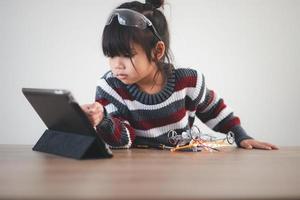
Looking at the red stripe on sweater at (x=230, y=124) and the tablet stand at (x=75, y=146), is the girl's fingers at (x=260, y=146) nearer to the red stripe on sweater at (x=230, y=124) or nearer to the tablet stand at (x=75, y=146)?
the red stripe on sweater at (x=230, y=124)

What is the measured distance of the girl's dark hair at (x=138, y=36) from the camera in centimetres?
109

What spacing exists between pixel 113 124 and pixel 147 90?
231 millimetres

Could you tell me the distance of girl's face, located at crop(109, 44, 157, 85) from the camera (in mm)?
1100

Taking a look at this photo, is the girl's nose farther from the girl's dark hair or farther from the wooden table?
the wooden table

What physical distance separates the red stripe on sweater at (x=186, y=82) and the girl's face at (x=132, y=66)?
99 mm

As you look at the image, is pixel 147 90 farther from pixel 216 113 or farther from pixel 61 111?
pixel 61 111

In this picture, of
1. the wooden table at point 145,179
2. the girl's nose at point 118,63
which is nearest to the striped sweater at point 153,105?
the girl's nose at point 118,63

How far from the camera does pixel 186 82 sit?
1.24 metres

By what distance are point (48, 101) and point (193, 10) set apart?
5.16 ft

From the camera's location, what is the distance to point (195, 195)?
413 mm

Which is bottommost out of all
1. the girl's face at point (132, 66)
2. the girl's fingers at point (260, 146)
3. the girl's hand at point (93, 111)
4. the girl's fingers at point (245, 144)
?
the girl's fingers at point (245, 144)

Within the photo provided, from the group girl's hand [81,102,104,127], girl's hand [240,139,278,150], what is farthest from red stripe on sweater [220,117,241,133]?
girl's hand [81,102,104,127]

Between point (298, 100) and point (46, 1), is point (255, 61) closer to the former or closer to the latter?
point (298, 100)

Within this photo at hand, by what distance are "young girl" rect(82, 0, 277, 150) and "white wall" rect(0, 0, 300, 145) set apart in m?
0.94
